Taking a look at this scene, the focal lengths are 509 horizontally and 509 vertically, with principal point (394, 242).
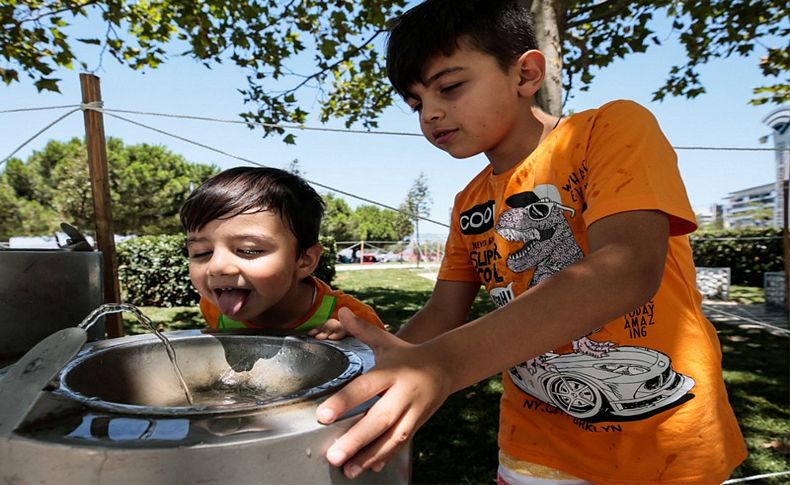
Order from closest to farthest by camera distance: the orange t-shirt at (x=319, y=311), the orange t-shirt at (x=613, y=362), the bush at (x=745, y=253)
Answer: the orange t-shirt at (x=613, y=362) < the orange t-shirt at (x=319, y=311) < the bush at (x=745, y=253)

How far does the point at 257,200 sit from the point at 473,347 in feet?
3.38

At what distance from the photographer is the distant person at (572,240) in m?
1.00

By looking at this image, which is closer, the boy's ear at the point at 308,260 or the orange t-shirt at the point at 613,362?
the orange t-shirt at the point at 613,362

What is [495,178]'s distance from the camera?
142 cm

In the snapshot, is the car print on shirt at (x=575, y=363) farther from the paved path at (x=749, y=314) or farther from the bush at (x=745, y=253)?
the bush at (x=745, y=253)

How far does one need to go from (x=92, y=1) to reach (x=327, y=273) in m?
7.69

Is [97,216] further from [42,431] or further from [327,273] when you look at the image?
[327,273]

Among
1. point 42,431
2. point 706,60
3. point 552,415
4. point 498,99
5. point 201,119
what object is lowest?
point 552,415

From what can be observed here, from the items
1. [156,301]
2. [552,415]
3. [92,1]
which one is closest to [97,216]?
[552,415]

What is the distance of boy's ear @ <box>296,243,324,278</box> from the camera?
1.69 metres

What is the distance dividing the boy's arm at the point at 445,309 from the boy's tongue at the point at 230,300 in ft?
1.57

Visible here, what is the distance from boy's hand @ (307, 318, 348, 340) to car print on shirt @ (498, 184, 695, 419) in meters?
0.47

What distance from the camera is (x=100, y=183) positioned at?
2.13 meters

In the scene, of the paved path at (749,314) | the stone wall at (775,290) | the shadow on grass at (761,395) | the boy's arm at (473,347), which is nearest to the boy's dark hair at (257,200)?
the boy's arm at (473,347)
